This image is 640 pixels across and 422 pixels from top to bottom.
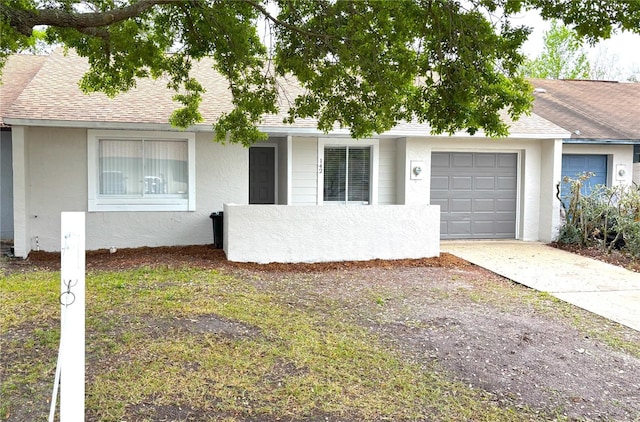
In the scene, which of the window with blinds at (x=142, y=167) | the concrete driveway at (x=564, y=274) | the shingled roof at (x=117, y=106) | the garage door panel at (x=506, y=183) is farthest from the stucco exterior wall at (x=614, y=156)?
the window with blinds at (x=142, y=167)

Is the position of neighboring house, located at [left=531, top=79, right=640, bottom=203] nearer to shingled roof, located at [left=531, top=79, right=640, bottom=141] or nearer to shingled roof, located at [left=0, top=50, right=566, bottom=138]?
shingled roof, located at [left=531, top=79, right=640, bottom=141]

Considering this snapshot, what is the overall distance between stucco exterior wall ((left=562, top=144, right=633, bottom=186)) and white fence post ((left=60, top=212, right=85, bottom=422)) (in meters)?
14.6

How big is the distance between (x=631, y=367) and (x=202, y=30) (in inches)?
271

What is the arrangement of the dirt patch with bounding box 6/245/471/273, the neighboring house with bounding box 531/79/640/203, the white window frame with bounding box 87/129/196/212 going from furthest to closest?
the neighboring house with bounding box 531/79/640/203 < the white window frame with bounding box 87/129/196/212 < the dirt patch with bounding box 6/245/471/273

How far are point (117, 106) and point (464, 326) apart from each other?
8.94 meters

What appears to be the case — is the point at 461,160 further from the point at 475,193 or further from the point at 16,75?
the point at 16,75

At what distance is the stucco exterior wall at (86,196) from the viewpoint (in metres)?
11.7

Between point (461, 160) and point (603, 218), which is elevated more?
point (461, 160)

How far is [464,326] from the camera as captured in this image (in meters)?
6.75

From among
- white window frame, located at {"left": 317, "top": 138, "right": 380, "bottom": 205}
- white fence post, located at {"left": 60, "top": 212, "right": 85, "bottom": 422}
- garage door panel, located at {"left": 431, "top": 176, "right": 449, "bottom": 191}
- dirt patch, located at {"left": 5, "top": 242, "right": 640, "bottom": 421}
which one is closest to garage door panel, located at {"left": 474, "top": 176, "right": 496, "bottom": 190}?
garage door panel, located at {"left": 431, "top": 176, "right": 449, "bottom": 191}

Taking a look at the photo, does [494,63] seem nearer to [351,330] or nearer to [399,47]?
[399,47]

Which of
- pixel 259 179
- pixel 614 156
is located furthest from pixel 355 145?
pixel 614 156

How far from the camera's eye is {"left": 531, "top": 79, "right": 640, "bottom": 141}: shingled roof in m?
15.4

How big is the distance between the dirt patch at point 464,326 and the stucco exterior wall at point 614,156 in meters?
6.45
